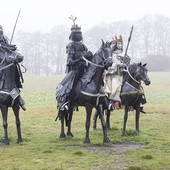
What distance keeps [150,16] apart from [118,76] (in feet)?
250

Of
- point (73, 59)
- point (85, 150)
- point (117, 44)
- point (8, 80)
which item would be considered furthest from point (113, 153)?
point (117, 44)

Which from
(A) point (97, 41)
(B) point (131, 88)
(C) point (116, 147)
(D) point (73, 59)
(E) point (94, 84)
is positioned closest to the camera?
(C) point (116, 147)

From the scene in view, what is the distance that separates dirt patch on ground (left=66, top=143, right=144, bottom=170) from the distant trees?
6856 centimetres

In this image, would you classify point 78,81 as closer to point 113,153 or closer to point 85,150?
point 85,150

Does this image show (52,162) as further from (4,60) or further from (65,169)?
(4,60)

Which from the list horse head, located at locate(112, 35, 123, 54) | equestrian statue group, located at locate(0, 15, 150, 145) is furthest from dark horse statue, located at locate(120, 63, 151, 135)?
horse head, located at locate(112, 35, 123, 54)

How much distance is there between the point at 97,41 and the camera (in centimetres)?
8031

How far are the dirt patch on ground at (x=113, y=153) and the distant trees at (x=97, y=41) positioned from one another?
68.6 m

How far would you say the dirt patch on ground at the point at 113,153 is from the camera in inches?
336

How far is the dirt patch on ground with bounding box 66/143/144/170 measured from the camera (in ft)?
28.0

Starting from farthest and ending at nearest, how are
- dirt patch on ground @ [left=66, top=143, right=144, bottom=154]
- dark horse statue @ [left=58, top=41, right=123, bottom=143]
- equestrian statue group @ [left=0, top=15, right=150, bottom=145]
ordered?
1. equestrian statue group @ [left=0, top=15, right=150, bottom=145]
2. dark horse statue @ [left=58, top=41, right=123, bottom=143]
3. dirt patch on ground @ [left=66, top=143, right=144, bottom=154]

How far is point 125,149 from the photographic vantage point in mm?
10453

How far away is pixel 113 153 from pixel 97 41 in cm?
7117

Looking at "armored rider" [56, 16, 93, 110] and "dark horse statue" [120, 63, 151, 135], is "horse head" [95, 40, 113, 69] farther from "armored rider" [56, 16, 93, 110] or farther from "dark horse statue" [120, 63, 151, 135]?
"dark horse statue" [120, 63, 151, 135]
